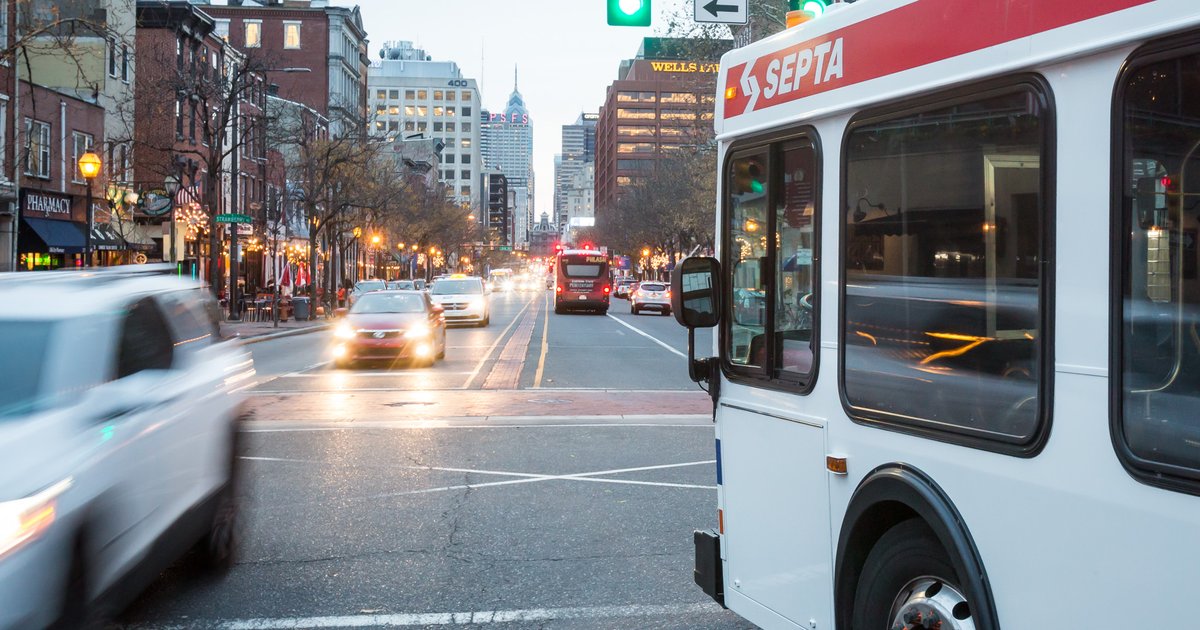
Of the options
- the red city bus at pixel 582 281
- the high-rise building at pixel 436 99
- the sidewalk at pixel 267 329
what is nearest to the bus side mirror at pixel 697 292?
the sidewalk at pixel 267 329

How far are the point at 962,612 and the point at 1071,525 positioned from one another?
614 mm

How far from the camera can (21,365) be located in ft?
15.9

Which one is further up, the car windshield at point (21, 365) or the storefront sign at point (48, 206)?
the storefront sign at point (48, 206)

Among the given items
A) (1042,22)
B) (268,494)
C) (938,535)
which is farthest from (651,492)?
(1042,22)

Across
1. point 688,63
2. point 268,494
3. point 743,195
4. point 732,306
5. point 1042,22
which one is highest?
point 688,63

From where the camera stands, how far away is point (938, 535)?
11.3 feet

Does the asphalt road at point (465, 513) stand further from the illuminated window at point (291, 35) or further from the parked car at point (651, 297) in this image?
the illuminated window at point (291, 35)

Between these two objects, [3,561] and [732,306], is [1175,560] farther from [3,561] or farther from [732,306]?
[3,561]

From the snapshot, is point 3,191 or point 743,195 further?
point 3,191

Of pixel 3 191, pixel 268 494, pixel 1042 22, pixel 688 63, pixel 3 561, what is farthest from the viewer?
pixel 688 63

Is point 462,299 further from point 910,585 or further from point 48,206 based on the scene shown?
point 910,585

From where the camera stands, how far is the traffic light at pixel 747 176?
4781 mm

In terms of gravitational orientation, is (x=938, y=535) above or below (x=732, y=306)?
below

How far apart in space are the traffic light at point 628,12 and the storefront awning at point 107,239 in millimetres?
30958
